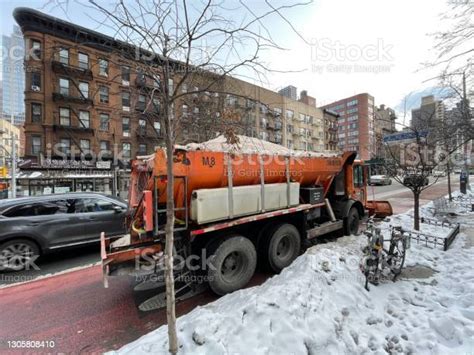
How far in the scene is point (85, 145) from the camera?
21703 mm

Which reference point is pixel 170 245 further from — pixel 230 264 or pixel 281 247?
pixel 281 247

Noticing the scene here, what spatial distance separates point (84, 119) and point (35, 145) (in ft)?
14.0

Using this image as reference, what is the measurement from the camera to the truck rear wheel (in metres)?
4.90

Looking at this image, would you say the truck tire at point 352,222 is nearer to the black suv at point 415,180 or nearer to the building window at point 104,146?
the black suv at point 415,180

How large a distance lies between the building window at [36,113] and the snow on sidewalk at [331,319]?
23913 mm

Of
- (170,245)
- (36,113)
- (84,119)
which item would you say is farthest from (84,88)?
(170,245)

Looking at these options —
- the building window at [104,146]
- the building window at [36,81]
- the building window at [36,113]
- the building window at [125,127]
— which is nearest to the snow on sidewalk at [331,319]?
the building window at [104,146]

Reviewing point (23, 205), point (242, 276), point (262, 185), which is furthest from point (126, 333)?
point (23, 205)

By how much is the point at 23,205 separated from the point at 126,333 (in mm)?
4259

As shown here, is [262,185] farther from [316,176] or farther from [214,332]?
[214,332]

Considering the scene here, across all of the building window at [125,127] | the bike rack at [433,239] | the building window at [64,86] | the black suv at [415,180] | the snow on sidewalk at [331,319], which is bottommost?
the snow on sidewalk at [331,319]

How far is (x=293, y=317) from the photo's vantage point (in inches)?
117

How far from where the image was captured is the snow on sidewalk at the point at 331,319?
268 cm

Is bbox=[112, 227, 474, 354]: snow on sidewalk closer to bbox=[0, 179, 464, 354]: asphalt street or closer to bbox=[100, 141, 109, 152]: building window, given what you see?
bbox=[0, 179, 464, 354]: asphalt street
